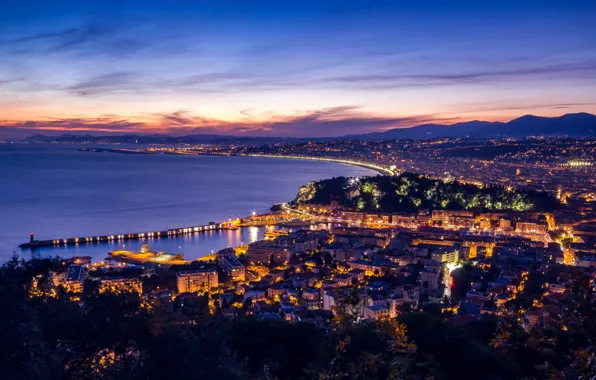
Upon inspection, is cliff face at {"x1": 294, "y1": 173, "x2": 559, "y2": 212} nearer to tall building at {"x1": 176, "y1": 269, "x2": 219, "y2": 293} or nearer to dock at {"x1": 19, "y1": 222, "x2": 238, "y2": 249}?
dock at {"x1": 19, "y1": 222, "x2": 238, "y2": 249}

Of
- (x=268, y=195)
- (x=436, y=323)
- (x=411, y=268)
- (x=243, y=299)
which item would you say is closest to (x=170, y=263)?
(x=243, y=299)

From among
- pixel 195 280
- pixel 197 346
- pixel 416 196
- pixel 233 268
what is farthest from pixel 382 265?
pixel 416 196

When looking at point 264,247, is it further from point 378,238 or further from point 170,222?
point 170,222

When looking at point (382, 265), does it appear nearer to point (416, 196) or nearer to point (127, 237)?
point (127, 237)

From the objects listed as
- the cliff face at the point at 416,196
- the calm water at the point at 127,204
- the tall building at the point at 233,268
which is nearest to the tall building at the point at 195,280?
the tall building at the point at 233,268

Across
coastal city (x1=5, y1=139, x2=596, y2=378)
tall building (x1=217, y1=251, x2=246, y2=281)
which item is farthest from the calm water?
tall building (x1=217, y1=251, x2=246, y2=281)

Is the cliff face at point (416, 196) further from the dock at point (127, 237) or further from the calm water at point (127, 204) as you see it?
the dock at point (127, 237)
